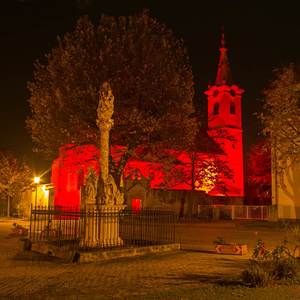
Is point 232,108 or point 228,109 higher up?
point 232,108

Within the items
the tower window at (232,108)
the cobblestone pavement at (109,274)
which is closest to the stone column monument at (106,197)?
the cobblestone pavement at (109,274)

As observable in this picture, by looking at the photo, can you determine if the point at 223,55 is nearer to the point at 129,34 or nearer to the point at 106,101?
the point at 129,34

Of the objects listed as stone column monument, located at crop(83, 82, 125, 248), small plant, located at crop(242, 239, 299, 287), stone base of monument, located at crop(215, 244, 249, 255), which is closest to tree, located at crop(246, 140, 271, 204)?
stone base of monument, located at crop(215, 244, 249, 255)

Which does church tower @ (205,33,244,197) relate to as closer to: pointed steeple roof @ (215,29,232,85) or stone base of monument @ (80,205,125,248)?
pointed steeple roof @ (215,29,232,85)

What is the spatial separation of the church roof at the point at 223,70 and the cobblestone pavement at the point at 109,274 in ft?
183

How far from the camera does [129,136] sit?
79.2 feet

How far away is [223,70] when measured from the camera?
6894 cm

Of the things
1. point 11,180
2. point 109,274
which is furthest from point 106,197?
point 11,180

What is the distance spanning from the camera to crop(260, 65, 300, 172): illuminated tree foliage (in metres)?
26.0

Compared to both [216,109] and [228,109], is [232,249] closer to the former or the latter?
[228,109]

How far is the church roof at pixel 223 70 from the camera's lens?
67688mm

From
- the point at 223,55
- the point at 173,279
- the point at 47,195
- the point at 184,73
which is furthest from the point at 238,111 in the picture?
the point at 173,279

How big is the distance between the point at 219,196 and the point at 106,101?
35.0 metres

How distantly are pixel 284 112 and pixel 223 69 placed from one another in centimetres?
4471
